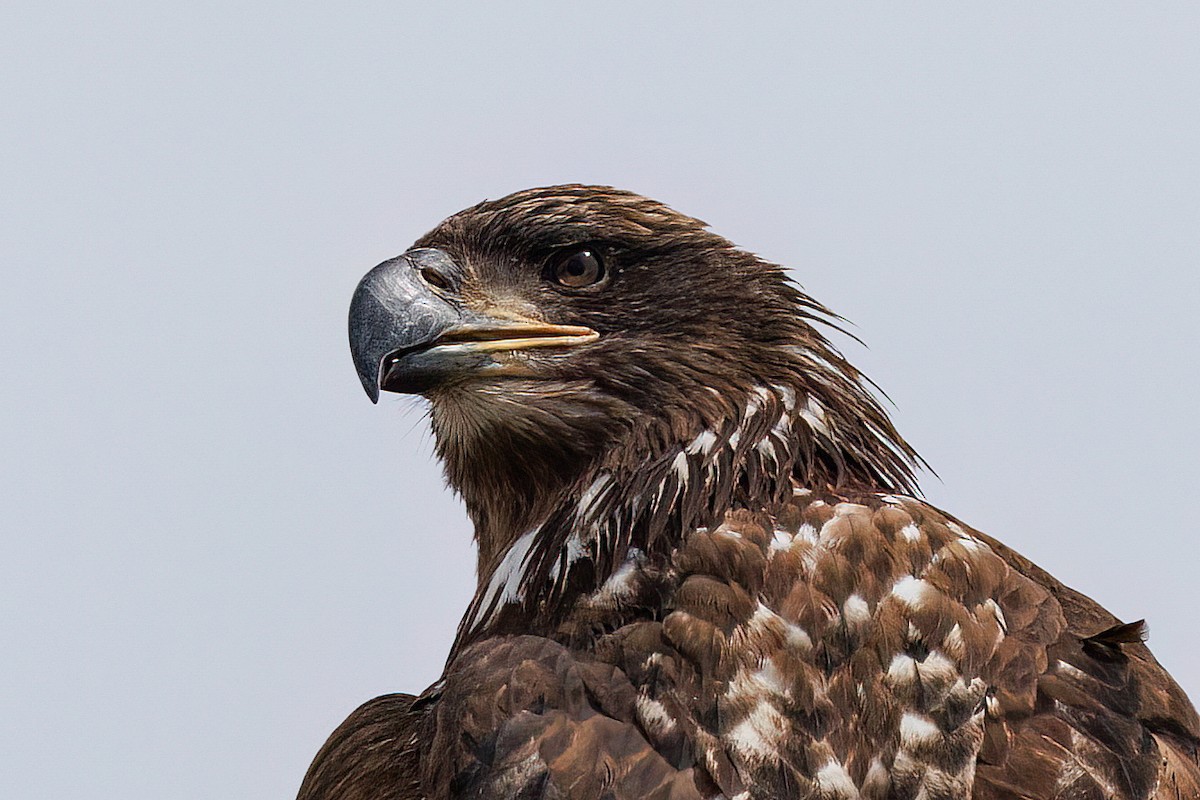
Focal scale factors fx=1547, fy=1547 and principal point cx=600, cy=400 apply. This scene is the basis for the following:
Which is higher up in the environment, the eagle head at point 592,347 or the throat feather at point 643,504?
the eagle head at point 592,347

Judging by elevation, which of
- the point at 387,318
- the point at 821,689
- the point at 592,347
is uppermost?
the point at 387,318

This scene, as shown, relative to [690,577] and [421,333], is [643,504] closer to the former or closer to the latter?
[690,577]

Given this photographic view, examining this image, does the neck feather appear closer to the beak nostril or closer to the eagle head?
the eagle head

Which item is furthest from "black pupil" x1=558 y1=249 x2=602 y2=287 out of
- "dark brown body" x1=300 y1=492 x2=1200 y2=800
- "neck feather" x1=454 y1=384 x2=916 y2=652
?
"dark brown body" x1=300 y1=492 x2=1200 y2=800

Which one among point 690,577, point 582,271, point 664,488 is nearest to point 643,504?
point 664,488

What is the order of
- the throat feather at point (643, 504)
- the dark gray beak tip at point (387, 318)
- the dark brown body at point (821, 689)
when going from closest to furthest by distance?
1. the dark brown body at point (821, 689)
2. the throat feather at point (643, 504)
3. the dark gray beak tip at point (387, 318)

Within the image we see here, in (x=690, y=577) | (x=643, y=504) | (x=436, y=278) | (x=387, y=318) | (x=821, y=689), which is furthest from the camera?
(x=436, y=278)

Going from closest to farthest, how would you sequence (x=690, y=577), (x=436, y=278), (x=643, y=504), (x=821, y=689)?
(x=821, y=689)
(x=690, y=577)
(x=643, y=504)
(x=436, y=278)

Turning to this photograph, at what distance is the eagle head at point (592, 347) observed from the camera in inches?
152

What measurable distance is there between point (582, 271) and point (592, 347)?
24cm

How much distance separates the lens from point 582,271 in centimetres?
405

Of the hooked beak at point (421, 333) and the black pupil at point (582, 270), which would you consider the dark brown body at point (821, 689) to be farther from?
the black pupil at point (582, 270)

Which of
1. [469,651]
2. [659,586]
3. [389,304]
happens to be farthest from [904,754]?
[389,304]

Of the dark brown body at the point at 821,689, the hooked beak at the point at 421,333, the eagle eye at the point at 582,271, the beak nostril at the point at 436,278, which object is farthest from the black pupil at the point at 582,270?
the dark brown body at the point at 821,689
